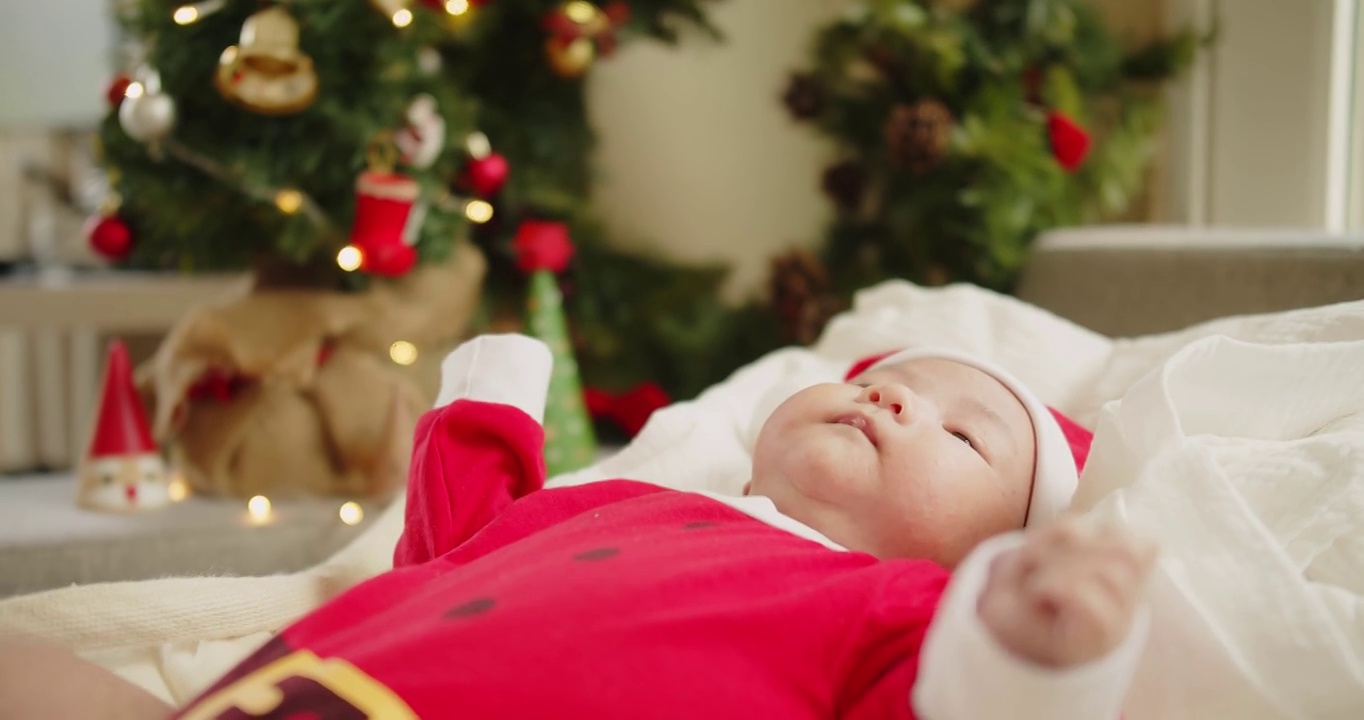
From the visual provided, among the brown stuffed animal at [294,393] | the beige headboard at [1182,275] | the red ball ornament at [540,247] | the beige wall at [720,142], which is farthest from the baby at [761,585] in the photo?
the beige wall at [720,142]

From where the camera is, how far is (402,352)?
1.80 metres

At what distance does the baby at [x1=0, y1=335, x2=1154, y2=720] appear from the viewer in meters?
0.53

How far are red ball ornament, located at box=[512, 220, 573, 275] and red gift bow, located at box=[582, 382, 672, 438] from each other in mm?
299

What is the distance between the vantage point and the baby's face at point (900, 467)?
2.64ft

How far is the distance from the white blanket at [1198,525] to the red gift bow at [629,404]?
855 millimetres

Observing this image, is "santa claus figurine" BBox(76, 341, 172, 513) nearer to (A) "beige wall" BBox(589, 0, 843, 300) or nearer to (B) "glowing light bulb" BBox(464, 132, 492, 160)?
(B) "glowing light bulb" BBox(464, 132, 492, 160)

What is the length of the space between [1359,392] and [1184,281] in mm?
525

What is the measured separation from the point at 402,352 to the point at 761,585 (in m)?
1.24

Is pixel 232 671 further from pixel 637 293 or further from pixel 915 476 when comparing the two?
pixel 637 293

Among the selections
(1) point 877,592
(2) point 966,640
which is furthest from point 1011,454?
(2) point 966,640

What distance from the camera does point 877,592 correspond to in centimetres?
67

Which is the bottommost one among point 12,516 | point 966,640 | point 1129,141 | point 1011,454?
point 12,516

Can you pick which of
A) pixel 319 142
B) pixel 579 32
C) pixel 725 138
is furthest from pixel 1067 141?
pixel 319 142

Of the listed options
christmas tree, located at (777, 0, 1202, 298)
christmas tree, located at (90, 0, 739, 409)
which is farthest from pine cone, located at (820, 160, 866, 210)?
christmas tree, located at (90, 0, 739, 409)
